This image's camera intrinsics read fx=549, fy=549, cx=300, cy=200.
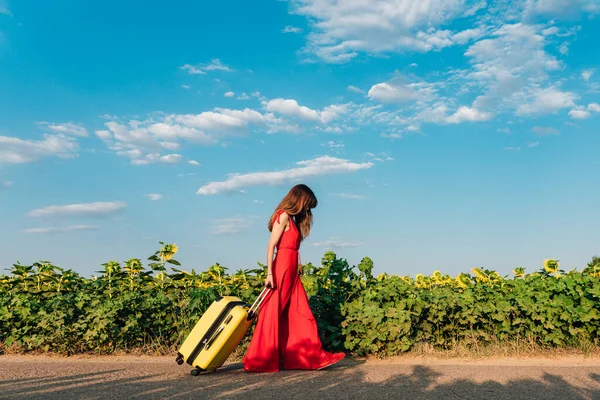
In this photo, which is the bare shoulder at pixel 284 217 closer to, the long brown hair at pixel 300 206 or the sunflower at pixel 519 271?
the long brown hair at pixel 300 206

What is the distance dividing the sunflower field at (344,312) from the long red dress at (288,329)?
81 cm

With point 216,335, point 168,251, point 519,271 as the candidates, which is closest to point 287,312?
point 216,335

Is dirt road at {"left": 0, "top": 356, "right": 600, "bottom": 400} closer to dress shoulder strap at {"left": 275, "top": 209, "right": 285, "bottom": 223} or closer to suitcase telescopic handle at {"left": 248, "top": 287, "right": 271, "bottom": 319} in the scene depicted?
suitcase telescopic handle at {"left": 248, "top": 287, "right": 271, "bottom": 319}

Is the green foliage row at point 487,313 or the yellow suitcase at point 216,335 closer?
the yellow suitcase at point 216,335

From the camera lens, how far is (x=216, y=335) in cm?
567

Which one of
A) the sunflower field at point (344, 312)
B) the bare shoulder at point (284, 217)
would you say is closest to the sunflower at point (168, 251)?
the sunflower field at point (344, 312)

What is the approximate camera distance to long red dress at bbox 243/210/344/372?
5.86m

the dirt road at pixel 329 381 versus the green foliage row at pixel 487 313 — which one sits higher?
the green foliage row at pixel 487 313

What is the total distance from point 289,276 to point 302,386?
127 centimetres

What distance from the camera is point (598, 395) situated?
4891 millimetres

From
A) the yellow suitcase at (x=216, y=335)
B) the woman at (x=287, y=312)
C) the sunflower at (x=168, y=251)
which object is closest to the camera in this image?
the yellow suitcase at (x=216, y=335)

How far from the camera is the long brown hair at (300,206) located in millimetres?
6031

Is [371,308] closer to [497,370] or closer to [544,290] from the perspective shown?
[497,370]

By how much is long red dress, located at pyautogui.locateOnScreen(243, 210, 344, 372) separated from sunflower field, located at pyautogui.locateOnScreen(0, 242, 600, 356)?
81 cm
